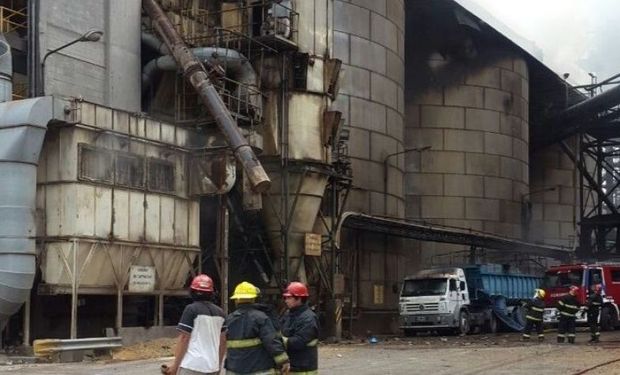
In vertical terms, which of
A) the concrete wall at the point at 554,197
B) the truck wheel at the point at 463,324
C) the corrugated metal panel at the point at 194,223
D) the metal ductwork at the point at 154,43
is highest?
the metal ductwork at the point at 154,43

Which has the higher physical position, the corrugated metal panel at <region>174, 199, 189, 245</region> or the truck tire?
the corrugated metal panel at <region>174, 199, 189, 245</region>

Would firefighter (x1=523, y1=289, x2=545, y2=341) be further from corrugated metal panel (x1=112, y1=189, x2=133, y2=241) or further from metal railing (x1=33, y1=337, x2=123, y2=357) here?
metal railing (x1=33, y1=337, x2=123, y2=357)

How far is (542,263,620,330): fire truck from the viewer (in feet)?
108

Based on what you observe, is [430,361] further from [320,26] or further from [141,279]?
[320,26]

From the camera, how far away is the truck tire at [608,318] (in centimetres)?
3294

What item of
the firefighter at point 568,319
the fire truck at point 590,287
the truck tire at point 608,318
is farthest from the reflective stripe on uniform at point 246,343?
the truck tire at point 608,318

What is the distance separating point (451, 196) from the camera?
156 feet

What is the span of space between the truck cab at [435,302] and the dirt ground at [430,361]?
340 inches

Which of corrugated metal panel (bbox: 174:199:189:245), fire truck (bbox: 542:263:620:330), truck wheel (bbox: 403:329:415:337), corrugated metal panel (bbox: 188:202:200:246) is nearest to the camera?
corrugated metal panel (bbox: 174:199:189:245)

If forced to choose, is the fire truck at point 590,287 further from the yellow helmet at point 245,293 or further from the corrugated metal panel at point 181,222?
the yellow helmet at point 245,293

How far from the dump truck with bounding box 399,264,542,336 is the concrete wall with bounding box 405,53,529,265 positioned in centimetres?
974

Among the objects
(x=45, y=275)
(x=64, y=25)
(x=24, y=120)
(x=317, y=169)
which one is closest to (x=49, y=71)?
(x=64, y=25)

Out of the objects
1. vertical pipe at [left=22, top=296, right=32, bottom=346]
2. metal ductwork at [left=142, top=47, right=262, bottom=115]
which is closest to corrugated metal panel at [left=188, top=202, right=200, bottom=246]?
metal ductwork at [left=142, top=47, right=262, bottom=115]

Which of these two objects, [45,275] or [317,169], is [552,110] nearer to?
[317,169]
